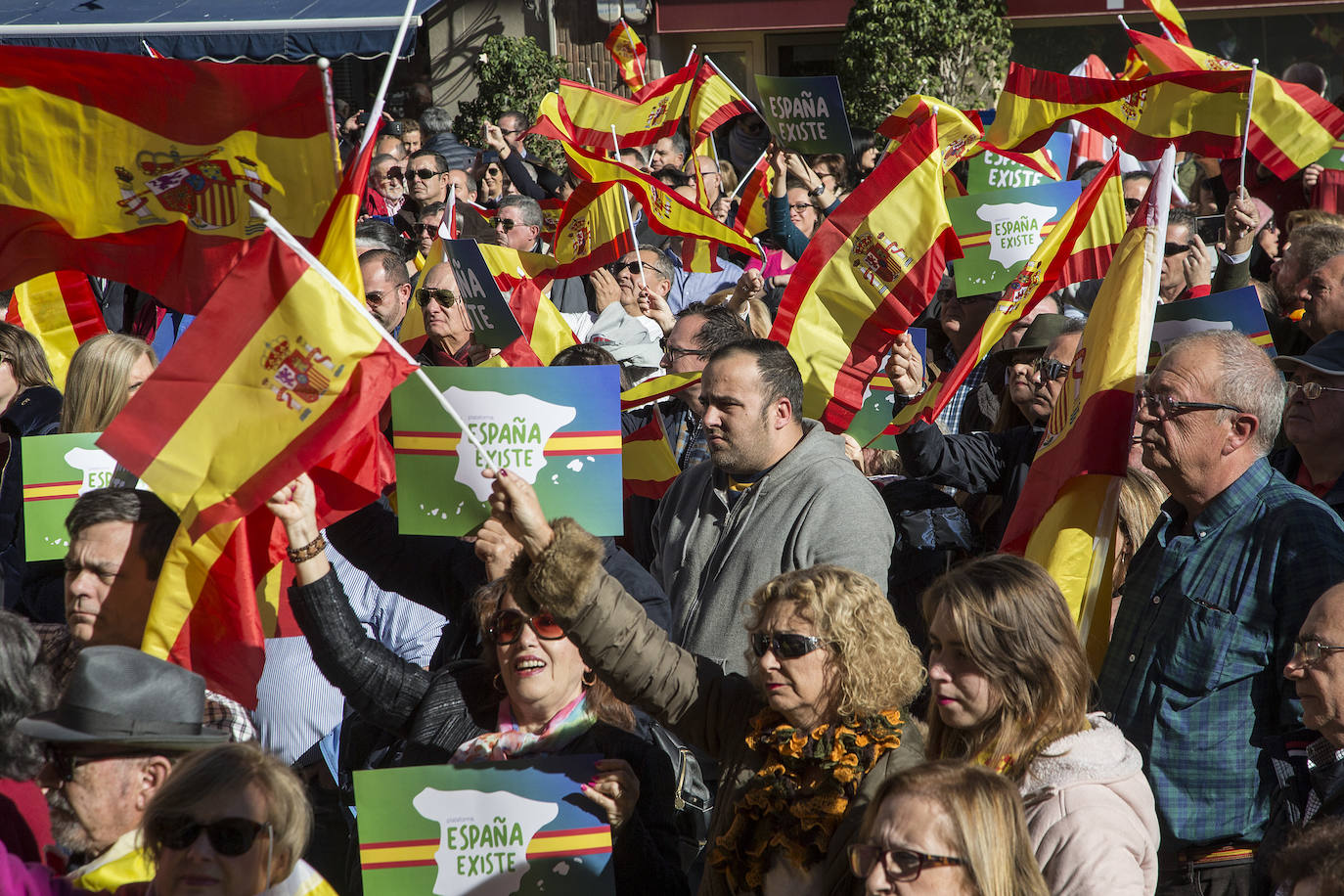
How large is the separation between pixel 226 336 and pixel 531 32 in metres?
18.6

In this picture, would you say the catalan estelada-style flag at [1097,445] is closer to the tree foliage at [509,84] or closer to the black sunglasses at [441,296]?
the black sunglasses at [441,296]

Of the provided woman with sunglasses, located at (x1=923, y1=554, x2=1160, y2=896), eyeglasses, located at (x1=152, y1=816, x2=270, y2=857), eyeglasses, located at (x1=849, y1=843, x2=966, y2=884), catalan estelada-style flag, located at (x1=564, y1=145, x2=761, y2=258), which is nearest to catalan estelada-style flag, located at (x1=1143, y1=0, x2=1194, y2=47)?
catalan estelada-style flag, located at (x1=564, y1=145, x2=761, y2=258)

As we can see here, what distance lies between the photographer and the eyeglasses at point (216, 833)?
2.53m

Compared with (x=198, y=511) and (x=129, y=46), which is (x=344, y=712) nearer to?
(x=198, y=511)

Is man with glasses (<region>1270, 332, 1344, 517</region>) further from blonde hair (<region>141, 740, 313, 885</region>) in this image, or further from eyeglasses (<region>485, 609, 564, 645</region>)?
blonde hair (<region>141, 740, 313, 885</region>)

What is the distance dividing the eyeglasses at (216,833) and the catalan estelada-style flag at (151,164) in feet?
6.17

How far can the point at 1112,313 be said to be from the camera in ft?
13.8

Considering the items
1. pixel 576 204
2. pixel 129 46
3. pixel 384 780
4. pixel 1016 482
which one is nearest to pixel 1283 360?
pixel 1016 482

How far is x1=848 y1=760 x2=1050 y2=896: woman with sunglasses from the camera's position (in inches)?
95.0

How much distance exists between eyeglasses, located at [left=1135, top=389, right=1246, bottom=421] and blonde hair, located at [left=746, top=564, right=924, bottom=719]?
899mm

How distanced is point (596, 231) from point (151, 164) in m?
3.62

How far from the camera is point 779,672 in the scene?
3066 millimetres

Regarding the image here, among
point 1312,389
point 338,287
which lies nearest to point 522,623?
point 338,287

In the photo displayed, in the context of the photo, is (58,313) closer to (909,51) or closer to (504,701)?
(504,701)
